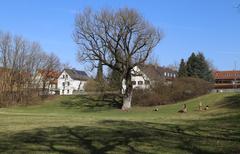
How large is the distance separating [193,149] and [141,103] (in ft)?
172

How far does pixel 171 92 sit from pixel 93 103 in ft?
42.2

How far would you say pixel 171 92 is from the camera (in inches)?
2554

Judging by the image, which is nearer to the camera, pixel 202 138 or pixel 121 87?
pixel 202 138

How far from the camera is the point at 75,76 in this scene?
141 meters

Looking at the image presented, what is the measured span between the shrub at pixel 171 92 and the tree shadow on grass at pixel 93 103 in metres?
3.95

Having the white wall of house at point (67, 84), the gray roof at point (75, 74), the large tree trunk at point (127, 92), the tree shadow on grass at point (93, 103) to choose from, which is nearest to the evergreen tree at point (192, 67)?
the tree shadow on grass at point (93, 103)

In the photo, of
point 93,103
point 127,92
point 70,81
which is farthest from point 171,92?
point 70,81

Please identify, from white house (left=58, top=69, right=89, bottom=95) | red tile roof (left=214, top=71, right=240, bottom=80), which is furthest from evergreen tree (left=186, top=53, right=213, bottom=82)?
white house (left=58, top=69, right=89, bottom=95)

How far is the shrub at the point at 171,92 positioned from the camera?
6325 centimetres

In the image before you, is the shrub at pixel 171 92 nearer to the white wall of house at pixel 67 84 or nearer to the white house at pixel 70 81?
the white house at pixel 70 81

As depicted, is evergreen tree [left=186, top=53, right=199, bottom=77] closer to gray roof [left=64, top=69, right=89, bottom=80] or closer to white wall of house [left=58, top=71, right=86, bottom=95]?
white wall of house [left=58, top=71, right=86, bottom=95]

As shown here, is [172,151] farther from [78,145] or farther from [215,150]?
[78,145]

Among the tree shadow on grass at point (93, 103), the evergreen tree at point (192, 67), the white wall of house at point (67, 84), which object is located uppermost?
the evergreen tree at point (192, 67)

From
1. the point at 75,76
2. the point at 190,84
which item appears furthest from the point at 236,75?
the point at 190,84
